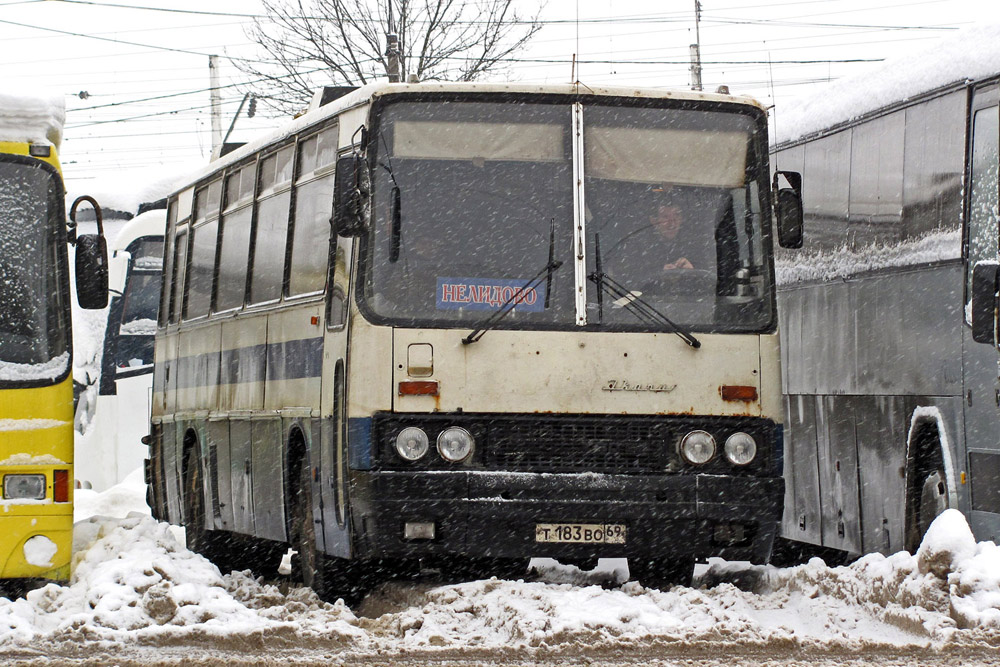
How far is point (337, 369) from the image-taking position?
11.0 metres

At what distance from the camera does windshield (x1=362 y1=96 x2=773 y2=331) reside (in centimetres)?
1064

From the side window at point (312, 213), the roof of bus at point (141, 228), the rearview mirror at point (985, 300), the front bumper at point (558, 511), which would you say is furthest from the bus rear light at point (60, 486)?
the roof of bus at point (141, 228)

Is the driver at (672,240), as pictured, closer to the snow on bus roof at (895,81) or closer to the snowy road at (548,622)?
the snowy road at (548,622)

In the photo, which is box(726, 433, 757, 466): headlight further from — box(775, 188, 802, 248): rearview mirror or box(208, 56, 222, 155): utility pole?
box(208, 56, 222, 155): utility pole

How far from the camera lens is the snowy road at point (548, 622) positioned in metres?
8.66

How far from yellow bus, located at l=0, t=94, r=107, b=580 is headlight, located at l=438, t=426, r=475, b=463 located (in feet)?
7.22

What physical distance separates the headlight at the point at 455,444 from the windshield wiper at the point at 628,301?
3.34ft

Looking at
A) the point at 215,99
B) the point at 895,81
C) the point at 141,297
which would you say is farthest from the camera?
the point at 215,99

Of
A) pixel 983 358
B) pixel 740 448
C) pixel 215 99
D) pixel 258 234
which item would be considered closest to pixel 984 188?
pixel 983 358

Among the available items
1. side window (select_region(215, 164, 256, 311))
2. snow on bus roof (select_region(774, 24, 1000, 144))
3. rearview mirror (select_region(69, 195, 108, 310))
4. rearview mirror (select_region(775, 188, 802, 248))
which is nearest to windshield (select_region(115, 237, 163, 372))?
side window (select_region(215, 164, 256, 311))

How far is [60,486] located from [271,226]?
2.98m

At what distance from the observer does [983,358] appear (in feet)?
37.1

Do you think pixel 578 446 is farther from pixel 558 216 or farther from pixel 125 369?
pixel 125 369

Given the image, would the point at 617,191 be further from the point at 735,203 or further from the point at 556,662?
the point at 556,662
